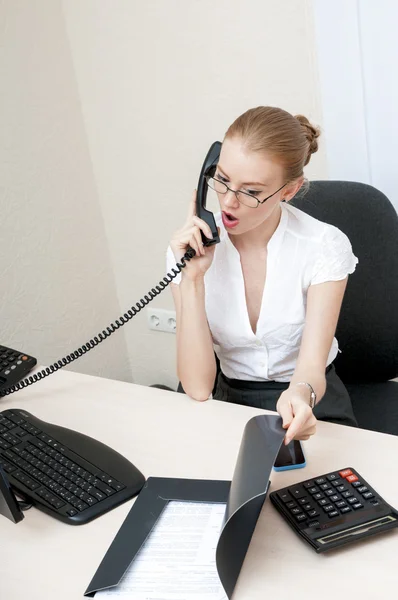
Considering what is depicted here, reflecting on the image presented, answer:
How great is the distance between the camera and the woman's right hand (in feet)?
4.90

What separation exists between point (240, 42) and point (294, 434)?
130 centimetres

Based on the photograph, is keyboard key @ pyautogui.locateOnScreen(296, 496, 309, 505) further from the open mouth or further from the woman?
the open mouth

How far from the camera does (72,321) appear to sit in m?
2.57

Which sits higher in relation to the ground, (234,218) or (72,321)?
(234,218)

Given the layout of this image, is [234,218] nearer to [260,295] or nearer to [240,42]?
[260,295]

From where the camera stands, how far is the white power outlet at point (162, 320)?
8.55 ft

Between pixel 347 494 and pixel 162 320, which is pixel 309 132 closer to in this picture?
pixel 347 494

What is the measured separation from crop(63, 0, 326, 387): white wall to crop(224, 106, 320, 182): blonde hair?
0.56 m

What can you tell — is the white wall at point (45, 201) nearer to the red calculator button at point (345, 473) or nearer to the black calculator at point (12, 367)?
the black calculator at point (12, 367)

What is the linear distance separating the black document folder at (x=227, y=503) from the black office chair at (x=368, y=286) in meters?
0.61

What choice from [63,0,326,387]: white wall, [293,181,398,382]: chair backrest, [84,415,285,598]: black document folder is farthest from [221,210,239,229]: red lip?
[63,0,326,387]: white wall

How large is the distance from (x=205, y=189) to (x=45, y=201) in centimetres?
101

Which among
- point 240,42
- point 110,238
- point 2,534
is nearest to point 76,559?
point 2,534

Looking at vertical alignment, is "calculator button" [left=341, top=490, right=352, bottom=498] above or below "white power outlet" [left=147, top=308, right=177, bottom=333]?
above
